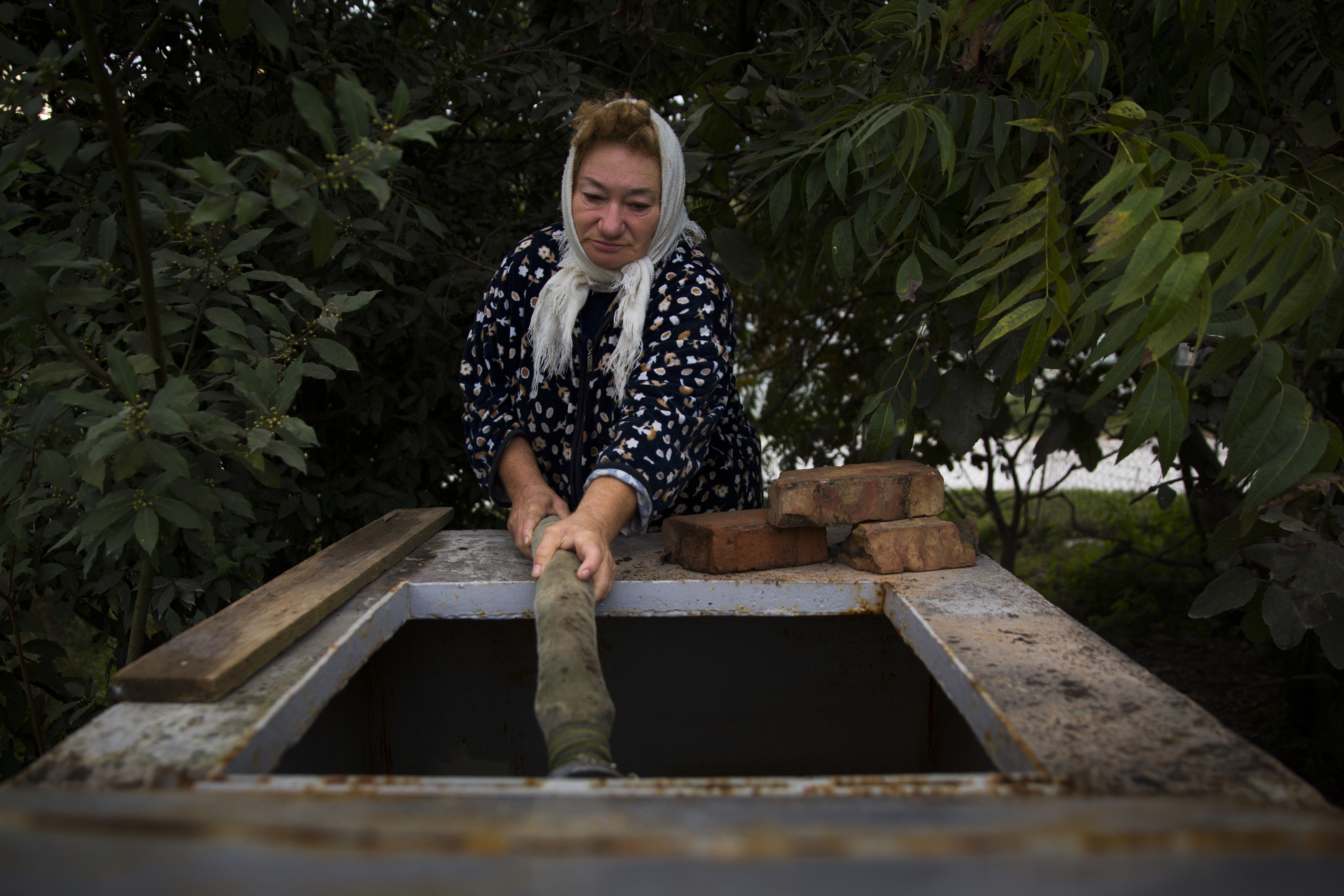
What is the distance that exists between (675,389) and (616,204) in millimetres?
474

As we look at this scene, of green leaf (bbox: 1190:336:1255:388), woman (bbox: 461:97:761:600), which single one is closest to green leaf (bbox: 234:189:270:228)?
woman (bbox: 461:97:761:600)

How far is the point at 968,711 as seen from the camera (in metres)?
1.23

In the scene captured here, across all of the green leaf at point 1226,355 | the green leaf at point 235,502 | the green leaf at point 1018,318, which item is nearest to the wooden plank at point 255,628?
the green leaf at point 235,502

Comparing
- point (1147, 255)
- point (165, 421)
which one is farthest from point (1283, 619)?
point (165, 421)

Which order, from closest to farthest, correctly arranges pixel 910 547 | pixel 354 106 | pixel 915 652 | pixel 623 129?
1. pixel 354 106
2. pixel 915 652
3. pixel 910 547
4. pixel 623 129

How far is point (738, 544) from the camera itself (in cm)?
174

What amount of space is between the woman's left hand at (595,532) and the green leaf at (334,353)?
488 mm

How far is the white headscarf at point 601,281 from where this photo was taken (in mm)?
1997

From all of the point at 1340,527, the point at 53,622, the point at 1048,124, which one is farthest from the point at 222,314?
the point at 53,622

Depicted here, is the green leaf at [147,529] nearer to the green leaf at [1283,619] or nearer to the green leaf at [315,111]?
the green leaf at [315,111]

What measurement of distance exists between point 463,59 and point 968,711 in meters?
2.46

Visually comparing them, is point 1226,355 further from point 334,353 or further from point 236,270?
point 236,270

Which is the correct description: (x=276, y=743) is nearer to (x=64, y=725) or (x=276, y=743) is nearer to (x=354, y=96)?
(x=354, y=96)

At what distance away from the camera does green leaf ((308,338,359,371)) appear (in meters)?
1.64
